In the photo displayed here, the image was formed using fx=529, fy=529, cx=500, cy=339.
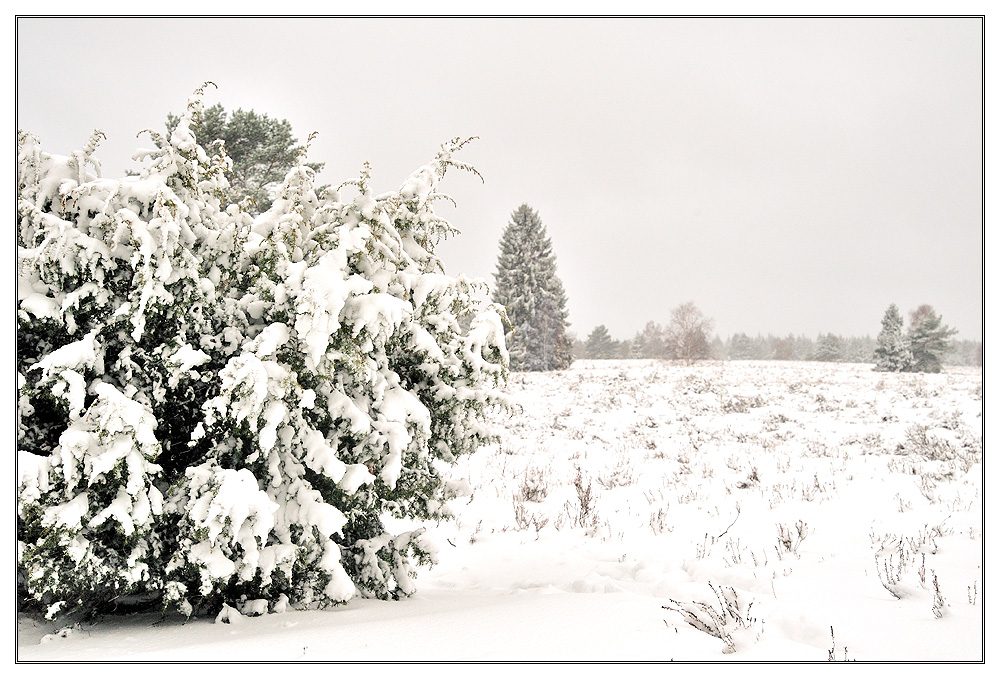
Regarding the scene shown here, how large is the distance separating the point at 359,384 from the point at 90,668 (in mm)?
1852

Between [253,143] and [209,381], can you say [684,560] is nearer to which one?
[209,381]

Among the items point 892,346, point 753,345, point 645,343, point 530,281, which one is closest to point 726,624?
point 892,346

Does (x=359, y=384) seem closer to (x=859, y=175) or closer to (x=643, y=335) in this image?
(x=859, y=175)

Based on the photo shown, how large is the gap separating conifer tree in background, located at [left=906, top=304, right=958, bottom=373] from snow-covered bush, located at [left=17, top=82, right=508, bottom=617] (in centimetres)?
2604

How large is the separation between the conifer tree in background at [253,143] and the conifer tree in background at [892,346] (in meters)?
25.0

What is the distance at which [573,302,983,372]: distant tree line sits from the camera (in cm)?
2281

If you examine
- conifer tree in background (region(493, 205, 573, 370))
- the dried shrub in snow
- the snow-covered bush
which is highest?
conifer tree in background (region(493, 205, 573, 370))

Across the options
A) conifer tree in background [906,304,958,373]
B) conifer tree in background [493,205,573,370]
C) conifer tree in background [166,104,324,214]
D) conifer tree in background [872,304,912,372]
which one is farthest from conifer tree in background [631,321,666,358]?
conifer tree in background [166,104,324,214]

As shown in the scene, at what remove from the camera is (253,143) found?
17031 mm

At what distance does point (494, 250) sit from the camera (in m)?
34.5

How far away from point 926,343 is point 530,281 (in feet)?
65.4

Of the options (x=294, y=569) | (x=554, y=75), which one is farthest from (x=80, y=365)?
(x=554, y=75)

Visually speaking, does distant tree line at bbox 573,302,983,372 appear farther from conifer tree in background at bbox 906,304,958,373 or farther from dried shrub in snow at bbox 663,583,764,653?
dried shrub in snow at bbox 663,583,764,653

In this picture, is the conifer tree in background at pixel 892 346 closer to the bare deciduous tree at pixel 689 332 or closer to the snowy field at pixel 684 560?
the bare deciduous tree at pixel 689 332
